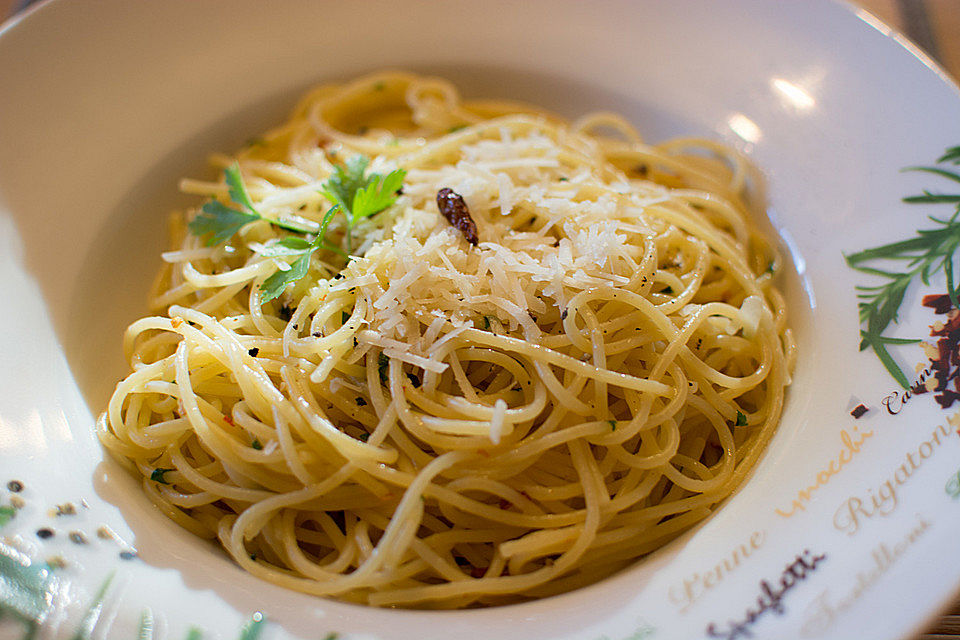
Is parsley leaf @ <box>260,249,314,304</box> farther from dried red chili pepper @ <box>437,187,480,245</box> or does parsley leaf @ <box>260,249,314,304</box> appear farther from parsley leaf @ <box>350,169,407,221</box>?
dried red chili pepper @ <box>437,187,480,245</box>

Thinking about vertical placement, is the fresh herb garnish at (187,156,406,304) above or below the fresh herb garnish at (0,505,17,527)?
above

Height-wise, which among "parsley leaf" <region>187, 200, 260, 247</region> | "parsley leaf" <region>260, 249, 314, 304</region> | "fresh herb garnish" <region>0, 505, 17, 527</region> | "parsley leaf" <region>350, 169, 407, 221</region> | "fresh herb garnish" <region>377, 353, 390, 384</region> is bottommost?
"fresh herb garnish" <region>0, 505, 17, 527</region>

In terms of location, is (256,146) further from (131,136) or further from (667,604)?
(667,604)

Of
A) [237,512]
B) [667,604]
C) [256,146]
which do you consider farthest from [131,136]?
[667,604]

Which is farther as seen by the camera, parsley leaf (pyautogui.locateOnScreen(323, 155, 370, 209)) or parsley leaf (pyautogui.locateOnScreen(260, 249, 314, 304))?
parsley leaf (pyautogui.locateOnScreen(323, 155, 370, 209))

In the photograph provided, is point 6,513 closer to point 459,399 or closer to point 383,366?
point 383,366

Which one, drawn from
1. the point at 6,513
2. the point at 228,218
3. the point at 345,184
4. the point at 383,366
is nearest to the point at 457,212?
the point at 345,184

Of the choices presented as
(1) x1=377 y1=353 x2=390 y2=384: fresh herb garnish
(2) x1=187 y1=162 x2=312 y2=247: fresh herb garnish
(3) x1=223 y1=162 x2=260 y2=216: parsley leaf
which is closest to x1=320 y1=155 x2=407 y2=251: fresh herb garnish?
(2) x1=187 y1=162 x2=312 y2=247: fresh herb garnish
